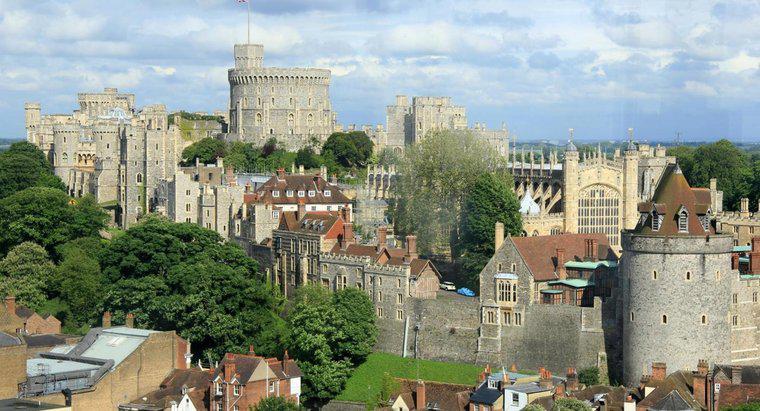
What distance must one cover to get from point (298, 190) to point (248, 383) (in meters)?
27.3

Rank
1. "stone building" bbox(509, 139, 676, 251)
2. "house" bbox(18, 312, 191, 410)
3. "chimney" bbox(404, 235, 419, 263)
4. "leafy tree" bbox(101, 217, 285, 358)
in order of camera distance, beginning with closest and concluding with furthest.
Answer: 1. "house" bbox(18, 312, 191, 410)
2. "leafy tree" bbox(101, 217, 285, 358)
3. "chimney" bbox(404, 235, 419, 263)
4. "stone building" bbox(509, 139, 676, 251)

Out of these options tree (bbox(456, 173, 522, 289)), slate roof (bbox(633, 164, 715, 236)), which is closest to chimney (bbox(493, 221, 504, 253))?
tree (bbox(456, 173, 522, 289))

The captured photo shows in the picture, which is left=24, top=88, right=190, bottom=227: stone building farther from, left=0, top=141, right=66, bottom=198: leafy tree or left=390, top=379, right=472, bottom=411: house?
left=390, top=379, right=472, bottom=411: house

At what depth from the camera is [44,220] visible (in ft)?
276

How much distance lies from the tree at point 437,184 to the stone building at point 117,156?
23.5 m

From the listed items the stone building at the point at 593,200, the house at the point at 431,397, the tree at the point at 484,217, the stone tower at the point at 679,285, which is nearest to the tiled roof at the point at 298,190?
the tree at the point at 484,217

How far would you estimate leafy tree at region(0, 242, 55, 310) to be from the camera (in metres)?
75.4

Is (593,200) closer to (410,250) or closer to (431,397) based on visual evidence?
(410,250)

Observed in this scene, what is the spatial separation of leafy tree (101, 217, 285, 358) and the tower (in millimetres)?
17089

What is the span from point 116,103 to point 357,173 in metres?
39.4

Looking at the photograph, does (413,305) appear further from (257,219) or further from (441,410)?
(257,219)

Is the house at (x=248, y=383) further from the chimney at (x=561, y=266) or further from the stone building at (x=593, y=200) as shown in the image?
the stone building at (x=593, y=200)

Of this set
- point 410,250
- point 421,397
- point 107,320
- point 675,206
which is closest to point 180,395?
point 421,397

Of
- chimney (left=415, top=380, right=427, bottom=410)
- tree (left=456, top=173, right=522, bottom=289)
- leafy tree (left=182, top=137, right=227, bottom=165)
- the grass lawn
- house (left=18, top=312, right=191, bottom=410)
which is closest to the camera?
chimney (left=415, top=380, right=427, bottom=410)
